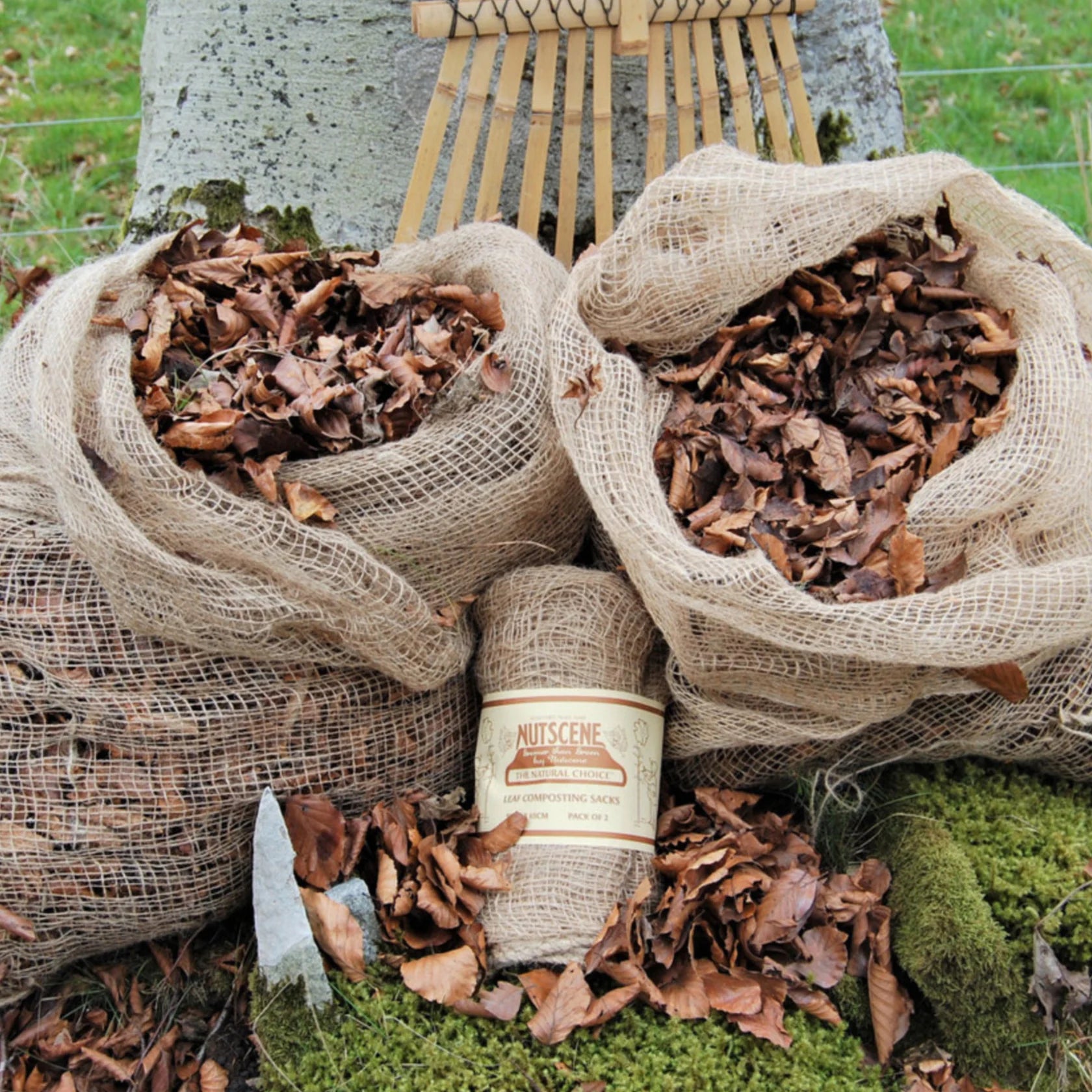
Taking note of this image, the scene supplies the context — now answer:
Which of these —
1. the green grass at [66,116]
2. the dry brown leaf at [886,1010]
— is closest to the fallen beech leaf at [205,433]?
the dry brown leaf at [886,1010]

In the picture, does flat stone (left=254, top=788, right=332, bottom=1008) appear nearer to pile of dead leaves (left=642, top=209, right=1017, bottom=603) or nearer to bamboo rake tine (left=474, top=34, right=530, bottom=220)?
pile of dead leaves (left=642, top=209, right=1017, bottom=603)

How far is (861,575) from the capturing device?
1.86 metres

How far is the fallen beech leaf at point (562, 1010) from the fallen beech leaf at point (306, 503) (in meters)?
0.80

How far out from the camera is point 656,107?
254 centimetres

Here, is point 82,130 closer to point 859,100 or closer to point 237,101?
point 237,101

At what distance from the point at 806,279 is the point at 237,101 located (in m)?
1.36

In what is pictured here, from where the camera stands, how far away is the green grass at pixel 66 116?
4.19 m

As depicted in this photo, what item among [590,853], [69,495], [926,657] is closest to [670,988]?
[590,853]

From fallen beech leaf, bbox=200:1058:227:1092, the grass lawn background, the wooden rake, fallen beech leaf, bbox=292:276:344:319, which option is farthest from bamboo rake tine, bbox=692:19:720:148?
fallen beech leaf, bbox=200:1058:227:1092

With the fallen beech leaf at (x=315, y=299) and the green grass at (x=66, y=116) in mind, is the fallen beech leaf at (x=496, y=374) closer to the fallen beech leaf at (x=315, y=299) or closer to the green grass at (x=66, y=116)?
the fallen beech leaf at (x=315, y=299)

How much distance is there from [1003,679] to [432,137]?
1.52 meters

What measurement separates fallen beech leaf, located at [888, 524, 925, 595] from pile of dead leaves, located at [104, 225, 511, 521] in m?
0.69

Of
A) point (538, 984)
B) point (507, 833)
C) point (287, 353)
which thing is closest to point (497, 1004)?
point (538, 984)

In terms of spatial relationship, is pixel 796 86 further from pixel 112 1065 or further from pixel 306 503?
pixel 112 1065
